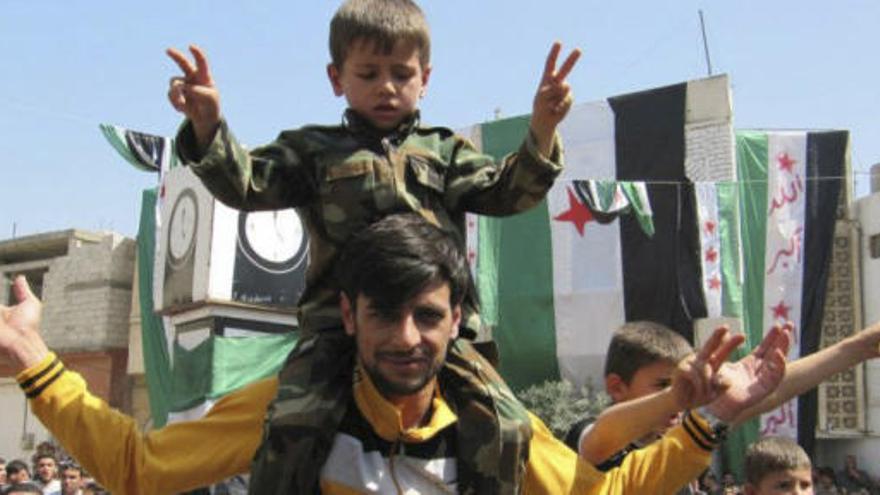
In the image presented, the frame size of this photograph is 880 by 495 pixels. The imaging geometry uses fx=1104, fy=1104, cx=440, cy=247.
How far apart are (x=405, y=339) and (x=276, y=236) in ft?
56.1

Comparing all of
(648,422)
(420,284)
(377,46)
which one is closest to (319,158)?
(377,46)

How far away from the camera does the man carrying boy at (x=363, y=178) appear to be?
9.04ft

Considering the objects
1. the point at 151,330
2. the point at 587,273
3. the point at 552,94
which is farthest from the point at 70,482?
the point at 151,330

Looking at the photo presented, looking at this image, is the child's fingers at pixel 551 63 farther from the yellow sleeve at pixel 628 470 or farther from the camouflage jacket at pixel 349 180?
the yellow sleeve at pixel 628 470

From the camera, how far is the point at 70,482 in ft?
32.3

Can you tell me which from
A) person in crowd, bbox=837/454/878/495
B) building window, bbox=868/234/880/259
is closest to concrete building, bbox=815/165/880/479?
building window, bbox=868/234/880/259

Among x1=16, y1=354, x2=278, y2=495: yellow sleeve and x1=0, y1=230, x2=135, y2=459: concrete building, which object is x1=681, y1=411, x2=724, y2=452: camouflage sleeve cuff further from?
x1=0, y1=230, x2=135, y2=459: concrete building

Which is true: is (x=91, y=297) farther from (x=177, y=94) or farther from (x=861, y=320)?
(x=177, y=94)

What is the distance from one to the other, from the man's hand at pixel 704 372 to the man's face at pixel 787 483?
5.09 feet

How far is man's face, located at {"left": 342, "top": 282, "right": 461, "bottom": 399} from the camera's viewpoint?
8.66 ft

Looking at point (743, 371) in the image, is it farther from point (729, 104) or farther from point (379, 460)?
point (729, 104)

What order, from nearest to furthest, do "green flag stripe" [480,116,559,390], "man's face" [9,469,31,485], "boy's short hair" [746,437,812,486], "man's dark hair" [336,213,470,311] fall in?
"man's dark hair" [336,213,470,311], "boy's short hair" [746,437,812,486], "man's face" [9,469,31,485], "green flag stripe" [480,116,559,390]

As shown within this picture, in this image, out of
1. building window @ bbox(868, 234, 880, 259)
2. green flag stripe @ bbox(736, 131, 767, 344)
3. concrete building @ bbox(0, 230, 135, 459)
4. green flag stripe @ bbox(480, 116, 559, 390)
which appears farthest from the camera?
concrete building @ bbox(0, 230, 135, 459)

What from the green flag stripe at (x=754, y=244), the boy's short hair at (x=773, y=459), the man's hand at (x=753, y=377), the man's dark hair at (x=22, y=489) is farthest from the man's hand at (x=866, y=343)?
the green flag stripe at (x=754, y=244)
